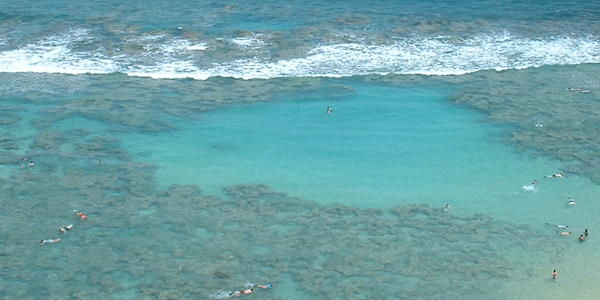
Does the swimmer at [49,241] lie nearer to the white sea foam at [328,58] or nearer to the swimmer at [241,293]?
the swimmer at [241,293]

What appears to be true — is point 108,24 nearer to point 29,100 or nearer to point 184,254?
point 29,100

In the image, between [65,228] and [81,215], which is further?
[81,215]

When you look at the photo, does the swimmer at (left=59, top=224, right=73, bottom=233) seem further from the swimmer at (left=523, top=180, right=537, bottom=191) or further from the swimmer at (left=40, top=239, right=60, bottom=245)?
the swimmer at (left=523, top=180, right=537, bottom=191)

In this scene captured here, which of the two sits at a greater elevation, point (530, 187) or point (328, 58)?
point (328, 58)

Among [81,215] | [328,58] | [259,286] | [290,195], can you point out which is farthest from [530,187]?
[81,215]

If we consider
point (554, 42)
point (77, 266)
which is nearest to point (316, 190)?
point (77, 266)

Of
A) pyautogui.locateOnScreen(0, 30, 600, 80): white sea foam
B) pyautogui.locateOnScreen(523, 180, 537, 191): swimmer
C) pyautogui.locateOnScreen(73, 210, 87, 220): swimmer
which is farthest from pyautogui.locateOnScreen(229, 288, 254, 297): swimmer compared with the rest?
pyautogui.locateOnScreen(0, 30, 600, 80): white sea foam

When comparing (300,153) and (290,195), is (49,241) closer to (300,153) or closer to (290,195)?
(290,195)
